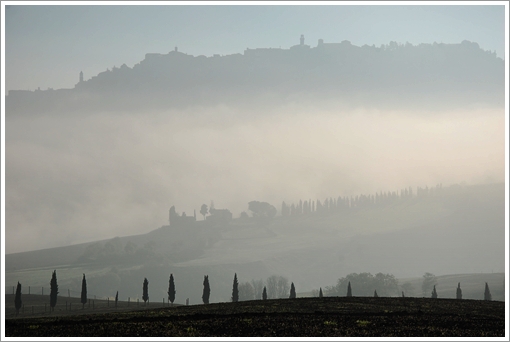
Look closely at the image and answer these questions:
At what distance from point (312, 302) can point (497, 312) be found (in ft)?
78.1

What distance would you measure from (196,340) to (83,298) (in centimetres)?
10891

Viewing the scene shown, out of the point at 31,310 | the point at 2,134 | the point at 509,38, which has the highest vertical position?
the point at 509,38

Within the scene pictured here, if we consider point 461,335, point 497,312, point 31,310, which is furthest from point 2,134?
point 31,310

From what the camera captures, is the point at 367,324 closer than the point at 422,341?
No

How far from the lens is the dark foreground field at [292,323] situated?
1887 inches

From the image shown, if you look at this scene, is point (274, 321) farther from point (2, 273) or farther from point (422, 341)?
point (2, 273)

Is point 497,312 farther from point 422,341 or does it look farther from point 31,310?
point 31,310

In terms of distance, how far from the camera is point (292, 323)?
54.4m

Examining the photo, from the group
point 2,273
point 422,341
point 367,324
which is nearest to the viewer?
point 422,341

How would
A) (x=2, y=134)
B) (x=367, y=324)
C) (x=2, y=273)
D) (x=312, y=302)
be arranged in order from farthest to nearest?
1. (x=312, y=302)
2. (x=367, y=324)
3. (x=2, y=134)
4. (x=2, y=273)

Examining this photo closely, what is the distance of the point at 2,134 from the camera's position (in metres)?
49.2

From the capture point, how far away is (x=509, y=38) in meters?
45.4

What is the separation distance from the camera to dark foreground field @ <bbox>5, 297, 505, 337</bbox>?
47938 millimetres

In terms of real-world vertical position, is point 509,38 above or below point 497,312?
above
